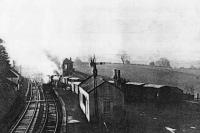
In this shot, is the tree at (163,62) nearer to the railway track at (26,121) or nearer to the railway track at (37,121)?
the railway track at (37,121)

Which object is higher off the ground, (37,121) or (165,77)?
(165,77)

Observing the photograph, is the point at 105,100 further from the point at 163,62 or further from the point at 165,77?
the point at 163,62

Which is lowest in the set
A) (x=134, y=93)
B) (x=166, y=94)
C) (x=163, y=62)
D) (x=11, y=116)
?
(x=11, y=116)

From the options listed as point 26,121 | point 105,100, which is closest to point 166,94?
point 105,100

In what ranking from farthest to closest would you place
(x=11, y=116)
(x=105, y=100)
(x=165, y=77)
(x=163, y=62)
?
(x=163, y=62), (x=165, y=77), (x=11, y=116), (x=105, y=100)

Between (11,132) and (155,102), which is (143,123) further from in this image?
(11,132)

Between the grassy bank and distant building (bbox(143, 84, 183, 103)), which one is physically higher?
distant building (bbox(143, 84, 183, 103))

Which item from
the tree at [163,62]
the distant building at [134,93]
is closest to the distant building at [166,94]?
the distant building at [134,93]

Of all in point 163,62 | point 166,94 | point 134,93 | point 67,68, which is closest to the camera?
point 166,94


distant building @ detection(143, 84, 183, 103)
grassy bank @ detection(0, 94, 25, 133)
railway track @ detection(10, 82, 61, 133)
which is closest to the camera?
railway track @ detection(10, 82, 61, 133)

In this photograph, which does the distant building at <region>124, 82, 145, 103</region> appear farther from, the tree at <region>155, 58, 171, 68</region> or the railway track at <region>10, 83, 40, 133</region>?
the tree at <region>155, 58, 171, 68</region>

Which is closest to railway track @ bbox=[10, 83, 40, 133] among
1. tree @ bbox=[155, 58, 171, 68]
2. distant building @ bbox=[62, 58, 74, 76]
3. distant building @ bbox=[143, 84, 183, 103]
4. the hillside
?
distant building @ bbox=[143, 84, 183, 103]

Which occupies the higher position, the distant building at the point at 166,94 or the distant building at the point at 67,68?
the distant building at the point at 67,68

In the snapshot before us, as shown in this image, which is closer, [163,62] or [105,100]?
[105,100]
